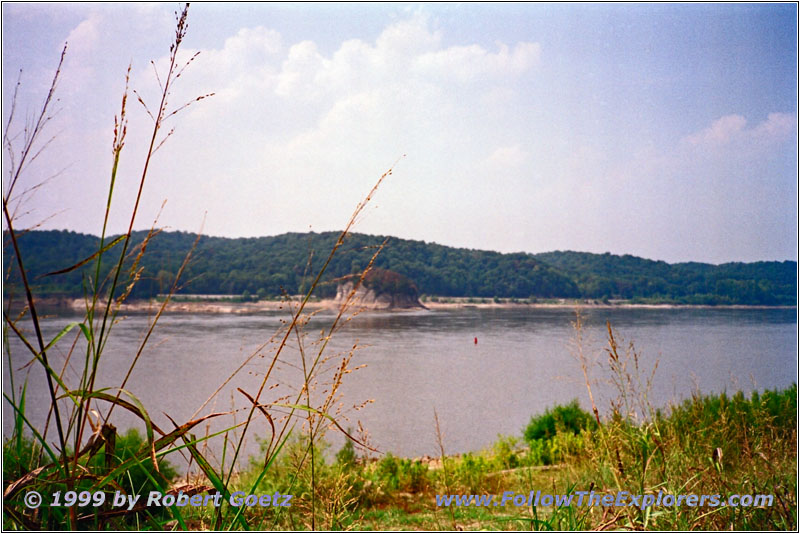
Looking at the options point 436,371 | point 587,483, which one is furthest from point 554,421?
point 436,371

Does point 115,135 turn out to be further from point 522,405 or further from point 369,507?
point 522,405

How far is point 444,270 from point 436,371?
1.29 meters

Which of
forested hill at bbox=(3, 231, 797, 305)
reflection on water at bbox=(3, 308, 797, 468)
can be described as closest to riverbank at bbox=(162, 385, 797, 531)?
reflection on water at bbox=(3, 308, 797, 468)

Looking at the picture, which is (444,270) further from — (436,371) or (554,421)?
(554,421)

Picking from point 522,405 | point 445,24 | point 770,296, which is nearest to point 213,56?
point 445,24

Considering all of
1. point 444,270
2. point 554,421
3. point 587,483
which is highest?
point 444,270

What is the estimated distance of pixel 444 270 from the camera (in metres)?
7.05

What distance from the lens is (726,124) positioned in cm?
372

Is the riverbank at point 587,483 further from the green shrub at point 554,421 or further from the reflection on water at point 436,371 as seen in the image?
the reflection on water at point 436,371

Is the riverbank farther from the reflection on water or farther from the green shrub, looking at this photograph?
the reflection on water

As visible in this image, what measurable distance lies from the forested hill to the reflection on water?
697 millimetres

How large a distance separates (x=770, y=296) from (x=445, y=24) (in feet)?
17.7

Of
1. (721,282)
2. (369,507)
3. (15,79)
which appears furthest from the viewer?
(721,282)

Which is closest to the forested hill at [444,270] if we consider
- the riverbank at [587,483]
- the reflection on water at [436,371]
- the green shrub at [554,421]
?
the reflection on water at [436,371]
